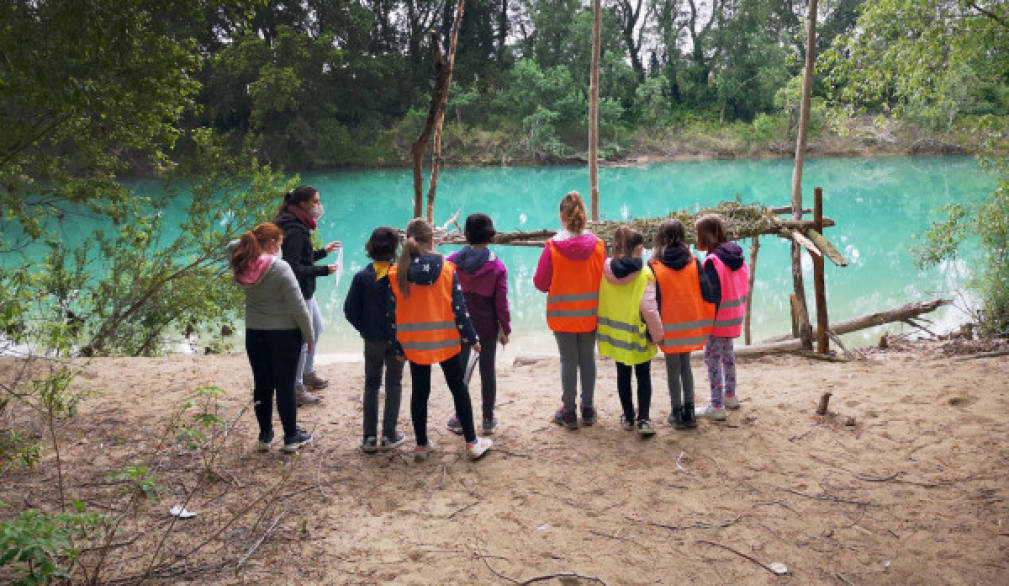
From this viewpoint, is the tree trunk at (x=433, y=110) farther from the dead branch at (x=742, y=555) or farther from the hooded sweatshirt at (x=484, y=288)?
the dead branch at (x=742, y=555)

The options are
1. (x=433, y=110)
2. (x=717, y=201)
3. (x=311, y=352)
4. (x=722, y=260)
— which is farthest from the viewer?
(x=717, y=201)

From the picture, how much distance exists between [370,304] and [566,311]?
1.20 m

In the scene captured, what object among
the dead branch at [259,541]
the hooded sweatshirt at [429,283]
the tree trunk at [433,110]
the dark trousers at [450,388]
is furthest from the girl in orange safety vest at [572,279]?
the tree trunk at [433,110]

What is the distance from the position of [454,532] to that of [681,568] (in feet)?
3.44

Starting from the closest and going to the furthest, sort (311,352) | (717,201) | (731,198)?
(311,352), (717,201), (731,198)

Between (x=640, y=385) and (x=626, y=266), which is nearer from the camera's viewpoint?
(x=626, y=266)

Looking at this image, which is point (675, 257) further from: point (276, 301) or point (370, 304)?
point (276, 301)

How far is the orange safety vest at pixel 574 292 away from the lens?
13.9 ft

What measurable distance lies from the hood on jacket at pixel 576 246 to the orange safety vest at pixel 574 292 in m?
0.03

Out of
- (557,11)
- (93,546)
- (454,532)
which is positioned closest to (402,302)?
(454,532)

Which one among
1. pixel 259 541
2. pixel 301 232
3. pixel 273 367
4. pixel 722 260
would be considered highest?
pixel 301 232

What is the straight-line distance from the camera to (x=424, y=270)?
3.73 meters

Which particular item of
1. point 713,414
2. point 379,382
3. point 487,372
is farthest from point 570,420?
point 379,382

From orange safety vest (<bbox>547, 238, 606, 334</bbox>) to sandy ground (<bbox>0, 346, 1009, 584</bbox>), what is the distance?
75 cm
